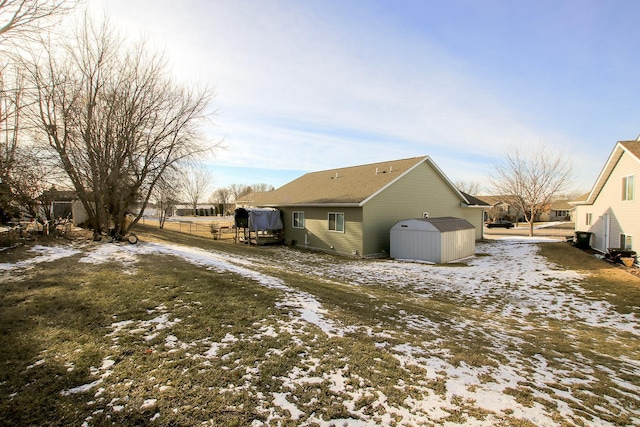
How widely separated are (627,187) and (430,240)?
985 cm

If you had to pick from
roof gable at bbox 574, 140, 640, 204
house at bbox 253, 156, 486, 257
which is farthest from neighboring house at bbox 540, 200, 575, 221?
house at bbox 253, 156, 486, 257

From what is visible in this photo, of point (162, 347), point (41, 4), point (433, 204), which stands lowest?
point (162, 347)

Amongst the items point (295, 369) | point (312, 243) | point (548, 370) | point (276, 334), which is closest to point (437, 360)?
point (548, 370)

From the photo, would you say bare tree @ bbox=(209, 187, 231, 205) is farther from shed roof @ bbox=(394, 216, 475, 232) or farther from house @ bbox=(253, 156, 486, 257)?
shed roof @ bbox=(394, 216, 475, 232)

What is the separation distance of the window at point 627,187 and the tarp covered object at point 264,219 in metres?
19.1

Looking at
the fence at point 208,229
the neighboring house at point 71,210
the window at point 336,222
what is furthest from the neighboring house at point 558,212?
the neighboring house at point 71,210

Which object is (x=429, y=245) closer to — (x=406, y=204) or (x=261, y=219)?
(x=406, y=204)

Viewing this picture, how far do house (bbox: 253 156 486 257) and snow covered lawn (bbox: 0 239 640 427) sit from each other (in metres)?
7.63

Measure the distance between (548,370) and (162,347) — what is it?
232 inches

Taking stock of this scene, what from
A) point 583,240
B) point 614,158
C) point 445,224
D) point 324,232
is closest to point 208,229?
point 324,232

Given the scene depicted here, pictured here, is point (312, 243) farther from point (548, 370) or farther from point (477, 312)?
point (548, 370)

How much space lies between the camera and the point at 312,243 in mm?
19531

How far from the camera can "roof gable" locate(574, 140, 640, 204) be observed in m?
13.8

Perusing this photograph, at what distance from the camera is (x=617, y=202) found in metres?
15.8
